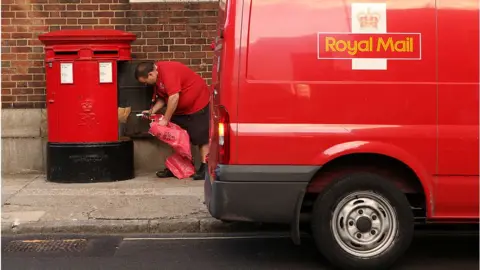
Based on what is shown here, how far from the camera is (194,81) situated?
8.21 m

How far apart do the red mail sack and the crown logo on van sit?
394 centimetres

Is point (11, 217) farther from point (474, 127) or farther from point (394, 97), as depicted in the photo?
point (474, 127)

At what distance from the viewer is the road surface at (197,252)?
5.11 m

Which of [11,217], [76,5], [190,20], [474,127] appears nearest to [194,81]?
[190,20]

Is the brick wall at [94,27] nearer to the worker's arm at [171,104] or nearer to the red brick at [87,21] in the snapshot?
the red brick at [87,21]

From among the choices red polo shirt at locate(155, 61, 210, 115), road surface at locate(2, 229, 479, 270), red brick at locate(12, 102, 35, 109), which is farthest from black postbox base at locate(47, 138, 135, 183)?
road surface at locate(2, 229, 479, 270)

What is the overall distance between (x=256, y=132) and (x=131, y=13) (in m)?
4.92

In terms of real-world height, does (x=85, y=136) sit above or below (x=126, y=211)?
above

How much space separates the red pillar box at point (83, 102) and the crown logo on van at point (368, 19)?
4.05 m

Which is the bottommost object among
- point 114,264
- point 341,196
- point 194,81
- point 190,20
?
point 114,264

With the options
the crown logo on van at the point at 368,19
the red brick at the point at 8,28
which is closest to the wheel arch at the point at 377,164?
the crown logo on van at the point at 368,19

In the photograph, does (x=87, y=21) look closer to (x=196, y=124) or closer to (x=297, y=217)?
(x=196, y=124)

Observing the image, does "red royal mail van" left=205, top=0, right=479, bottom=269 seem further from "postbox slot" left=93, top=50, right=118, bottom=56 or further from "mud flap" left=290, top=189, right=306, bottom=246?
"postbox slot" left=93, top=50, right=118, bottom=56

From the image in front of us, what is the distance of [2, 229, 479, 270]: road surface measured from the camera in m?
5.11
